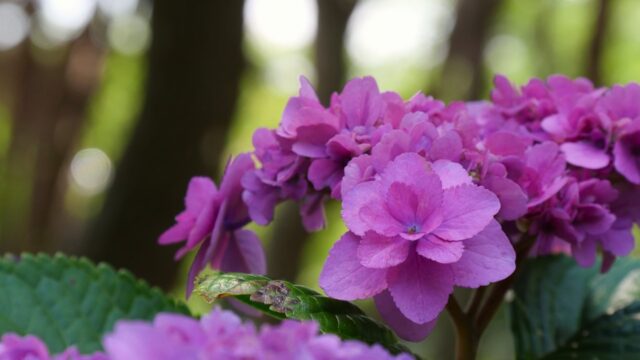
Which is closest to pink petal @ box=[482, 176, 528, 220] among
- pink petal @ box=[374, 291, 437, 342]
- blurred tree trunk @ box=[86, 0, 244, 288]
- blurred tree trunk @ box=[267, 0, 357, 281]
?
pink petal @ box=[374, 291, 437, 342]

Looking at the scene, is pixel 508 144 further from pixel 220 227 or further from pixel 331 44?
pixel 331 44

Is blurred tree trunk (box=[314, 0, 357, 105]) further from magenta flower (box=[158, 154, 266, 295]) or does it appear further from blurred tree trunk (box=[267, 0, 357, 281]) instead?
magenta flower (box=[158, 154, 266, 295])

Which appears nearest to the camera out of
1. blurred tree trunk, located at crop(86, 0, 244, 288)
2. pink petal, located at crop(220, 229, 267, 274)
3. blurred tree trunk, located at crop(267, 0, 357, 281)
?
pink petal, located at crop(220, 229, 267, 274)

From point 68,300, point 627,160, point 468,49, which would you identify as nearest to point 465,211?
point 627,160

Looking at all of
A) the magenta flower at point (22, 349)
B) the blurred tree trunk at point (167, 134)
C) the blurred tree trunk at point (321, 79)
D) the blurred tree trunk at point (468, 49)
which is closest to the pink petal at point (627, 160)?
the magenta flower at point (22, 349)

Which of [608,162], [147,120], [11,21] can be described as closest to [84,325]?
[608,162]

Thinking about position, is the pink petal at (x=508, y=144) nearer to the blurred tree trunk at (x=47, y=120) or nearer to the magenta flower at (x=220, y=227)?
the magenta flower at (x=220, y=227)
